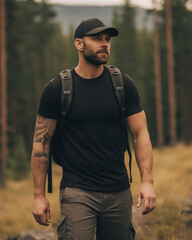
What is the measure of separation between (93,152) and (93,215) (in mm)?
547

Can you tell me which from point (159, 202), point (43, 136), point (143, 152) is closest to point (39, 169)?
point (43, 136)

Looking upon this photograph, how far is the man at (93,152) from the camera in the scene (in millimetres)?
3365

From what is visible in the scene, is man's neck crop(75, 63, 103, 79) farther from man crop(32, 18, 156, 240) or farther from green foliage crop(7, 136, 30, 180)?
green foliage crop(7, 136, 30, 180)

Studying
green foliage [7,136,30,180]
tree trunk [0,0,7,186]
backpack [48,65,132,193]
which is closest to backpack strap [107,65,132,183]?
backpack [48,65,132,193]

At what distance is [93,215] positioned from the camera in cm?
338

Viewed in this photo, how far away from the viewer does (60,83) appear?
136 inches

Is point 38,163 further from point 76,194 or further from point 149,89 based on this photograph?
point 149,89

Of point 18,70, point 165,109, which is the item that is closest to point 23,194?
point 18,70

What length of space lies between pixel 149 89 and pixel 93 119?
3993 centimetres

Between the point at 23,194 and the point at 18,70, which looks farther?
the point at 18,70

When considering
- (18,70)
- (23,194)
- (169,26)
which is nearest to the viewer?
(23,194)

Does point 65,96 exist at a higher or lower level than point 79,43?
lower

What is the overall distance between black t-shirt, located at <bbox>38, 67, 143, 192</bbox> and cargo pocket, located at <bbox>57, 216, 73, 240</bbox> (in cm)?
30

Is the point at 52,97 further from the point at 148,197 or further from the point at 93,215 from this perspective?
the point at 148,197
